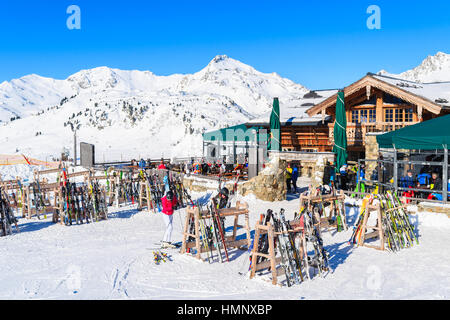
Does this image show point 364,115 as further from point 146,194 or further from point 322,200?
point 146,194

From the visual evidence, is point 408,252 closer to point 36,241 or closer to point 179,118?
point 36,241

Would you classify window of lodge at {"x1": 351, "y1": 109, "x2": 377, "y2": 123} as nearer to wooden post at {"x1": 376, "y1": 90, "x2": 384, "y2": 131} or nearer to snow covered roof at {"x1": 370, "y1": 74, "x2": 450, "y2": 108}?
wooden post at {"x1": 376, "y1": 90, "x2": 384, "y2": 131}

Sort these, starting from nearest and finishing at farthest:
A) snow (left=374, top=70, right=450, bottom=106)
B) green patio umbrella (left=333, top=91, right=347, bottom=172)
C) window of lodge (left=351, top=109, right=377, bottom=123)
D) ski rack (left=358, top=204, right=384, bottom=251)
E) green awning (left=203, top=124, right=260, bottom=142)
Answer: ski rack (left=358, top=204, right=384, bottom=251) < green patio umbrella (left=333, top=91, right=347, bottom=172) < snow (left=374, top=70, right=450, bottom=106) < window of lodge (left=351, top=109, right=377, bottom=123) < green awning (left=203, top=124, right=260, bottom=142)

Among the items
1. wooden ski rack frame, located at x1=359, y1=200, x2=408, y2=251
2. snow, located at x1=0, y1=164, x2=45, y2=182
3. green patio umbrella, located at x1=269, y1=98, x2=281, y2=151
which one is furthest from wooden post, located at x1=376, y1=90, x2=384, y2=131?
snow, located at x1=0, y1=164, x2=45, y2=182

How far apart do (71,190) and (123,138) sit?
5425 cm

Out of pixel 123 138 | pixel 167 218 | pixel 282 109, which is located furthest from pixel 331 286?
pixel 123 138

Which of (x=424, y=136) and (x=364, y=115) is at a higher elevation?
(x=364, y=115)

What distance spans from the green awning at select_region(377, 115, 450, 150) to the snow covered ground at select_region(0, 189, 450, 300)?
2.59 m

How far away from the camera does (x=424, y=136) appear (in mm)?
12188

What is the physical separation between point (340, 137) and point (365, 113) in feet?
17.3

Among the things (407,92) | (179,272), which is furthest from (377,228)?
(407,92)

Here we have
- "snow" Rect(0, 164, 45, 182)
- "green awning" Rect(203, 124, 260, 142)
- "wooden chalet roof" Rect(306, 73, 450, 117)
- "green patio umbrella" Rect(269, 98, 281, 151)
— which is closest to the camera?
"wooden chalet roof" Rect(306, 73, 450, 117)

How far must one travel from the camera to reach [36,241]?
10.3 metres

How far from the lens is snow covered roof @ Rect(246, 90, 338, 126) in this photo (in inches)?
934
